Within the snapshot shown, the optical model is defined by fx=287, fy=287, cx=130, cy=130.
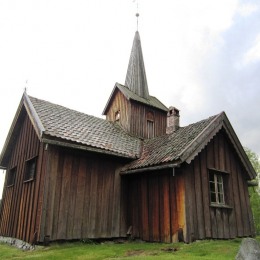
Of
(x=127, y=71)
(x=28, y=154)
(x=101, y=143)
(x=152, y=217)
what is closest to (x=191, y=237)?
(x=152, y=217)

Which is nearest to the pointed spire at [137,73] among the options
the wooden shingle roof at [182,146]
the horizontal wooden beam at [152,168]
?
the wooden shingle roof at [182,146]

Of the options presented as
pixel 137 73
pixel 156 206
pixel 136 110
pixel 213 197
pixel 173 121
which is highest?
pixel 137 73

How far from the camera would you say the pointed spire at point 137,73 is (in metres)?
20.5

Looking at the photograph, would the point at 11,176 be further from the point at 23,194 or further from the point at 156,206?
the point at 156,206

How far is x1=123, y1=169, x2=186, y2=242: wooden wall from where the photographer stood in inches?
401

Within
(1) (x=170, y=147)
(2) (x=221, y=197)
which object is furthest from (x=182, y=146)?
(2) (x=221, y=197)

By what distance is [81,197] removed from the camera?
10891 millimetres

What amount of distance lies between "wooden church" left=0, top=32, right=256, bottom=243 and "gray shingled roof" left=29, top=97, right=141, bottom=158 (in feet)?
0.20

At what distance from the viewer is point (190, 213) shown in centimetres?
1011

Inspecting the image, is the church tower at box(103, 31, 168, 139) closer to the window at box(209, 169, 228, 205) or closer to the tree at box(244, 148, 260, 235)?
the window at box(209, 169, 228, 205)

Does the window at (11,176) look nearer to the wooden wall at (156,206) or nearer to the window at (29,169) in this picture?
the window at (29,169)

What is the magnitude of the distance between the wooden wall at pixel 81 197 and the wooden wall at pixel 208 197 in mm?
3164

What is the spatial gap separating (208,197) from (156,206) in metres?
2.05

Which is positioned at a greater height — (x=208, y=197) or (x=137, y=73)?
(x=137, y=73)
